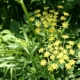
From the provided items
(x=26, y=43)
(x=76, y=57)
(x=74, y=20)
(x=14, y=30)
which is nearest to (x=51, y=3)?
(x=74, y=20)

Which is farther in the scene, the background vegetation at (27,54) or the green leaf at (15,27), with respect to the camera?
the green leaf at (15,27)

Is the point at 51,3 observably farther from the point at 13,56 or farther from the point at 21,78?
the point at 21,78

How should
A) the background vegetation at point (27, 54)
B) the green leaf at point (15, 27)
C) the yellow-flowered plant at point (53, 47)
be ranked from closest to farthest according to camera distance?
1. the yellow-flowered plant at point (53, 47)
2. the background vegetation at point (27, 54)
3. the green leaf at point (15, 27)

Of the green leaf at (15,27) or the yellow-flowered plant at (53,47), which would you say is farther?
the green leaf at (15,27)

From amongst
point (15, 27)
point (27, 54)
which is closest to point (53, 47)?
point (27, 54)

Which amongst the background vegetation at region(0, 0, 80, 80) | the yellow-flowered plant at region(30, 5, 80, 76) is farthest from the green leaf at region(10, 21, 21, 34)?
the yellow-flowered plant at region(30, 5, 80, 76)

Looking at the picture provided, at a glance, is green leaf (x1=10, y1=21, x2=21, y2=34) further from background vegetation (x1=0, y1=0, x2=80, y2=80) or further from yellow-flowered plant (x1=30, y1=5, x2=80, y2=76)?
yellow-flowered plant (x1=30, y1=5, x2=80, y2=76)

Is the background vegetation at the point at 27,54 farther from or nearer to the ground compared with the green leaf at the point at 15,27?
nearer to the ground

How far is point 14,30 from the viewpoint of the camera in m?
2.47

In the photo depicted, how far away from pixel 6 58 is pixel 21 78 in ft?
0.71

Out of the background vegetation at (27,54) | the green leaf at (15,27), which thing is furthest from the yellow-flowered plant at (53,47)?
the green leaf at (15,27)

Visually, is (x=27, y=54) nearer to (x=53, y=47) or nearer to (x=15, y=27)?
(x=53, y=47)

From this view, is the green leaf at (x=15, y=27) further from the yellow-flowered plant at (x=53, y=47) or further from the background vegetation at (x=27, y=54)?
the yellow-flowered plant at (x=53, y=47)

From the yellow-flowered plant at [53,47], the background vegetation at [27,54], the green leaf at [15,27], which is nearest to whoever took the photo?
the yellow-flowered plant at [53,47]
